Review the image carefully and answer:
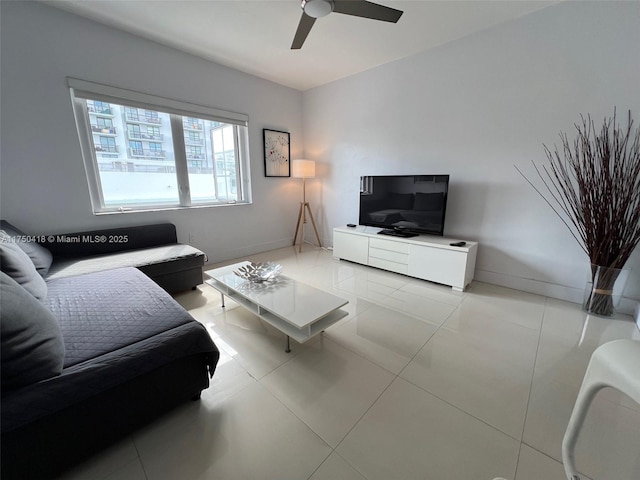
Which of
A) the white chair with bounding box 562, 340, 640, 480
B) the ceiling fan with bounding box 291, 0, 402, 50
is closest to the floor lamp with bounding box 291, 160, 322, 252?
the ceiling fan with bounding box 291, 0, 402, 50

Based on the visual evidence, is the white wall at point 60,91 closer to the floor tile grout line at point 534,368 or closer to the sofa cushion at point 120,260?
the sofa cushion at point 120,260

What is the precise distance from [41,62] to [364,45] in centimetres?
302

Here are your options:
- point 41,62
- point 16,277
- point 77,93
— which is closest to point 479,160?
point 16,277

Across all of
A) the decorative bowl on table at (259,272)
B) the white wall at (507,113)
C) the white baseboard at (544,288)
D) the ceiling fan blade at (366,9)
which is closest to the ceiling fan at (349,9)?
the ceiling fan blade at (366,9)

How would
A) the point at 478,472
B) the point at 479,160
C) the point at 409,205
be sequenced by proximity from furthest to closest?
the point at 409,205, the point at 479,160, the point at 478,472

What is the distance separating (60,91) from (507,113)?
4245 mm

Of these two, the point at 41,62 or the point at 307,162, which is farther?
the point at 307,162

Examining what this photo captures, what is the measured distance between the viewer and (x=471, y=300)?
2.46 m

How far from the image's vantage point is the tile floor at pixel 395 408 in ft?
3.42

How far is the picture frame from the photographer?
390 cm

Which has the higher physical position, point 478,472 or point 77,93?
point 77,93

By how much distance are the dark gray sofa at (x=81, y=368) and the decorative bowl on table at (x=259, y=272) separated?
0.64 metres

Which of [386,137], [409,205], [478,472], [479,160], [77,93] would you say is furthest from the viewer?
[386,137]

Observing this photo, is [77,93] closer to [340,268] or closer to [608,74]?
[340,268]
